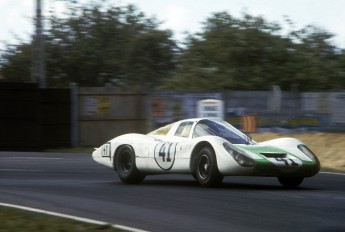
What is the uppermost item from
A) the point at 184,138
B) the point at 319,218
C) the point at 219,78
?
the point at 219,78

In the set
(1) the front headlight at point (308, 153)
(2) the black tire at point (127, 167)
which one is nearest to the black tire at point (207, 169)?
(2) the black tire at point (127, 167)

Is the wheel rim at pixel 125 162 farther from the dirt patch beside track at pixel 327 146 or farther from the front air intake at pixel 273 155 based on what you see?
the dirt patch beside track at pixel 327 146

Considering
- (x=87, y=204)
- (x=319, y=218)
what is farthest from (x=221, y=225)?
(x=87, y=204)

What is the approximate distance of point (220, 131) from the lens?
12719 mm

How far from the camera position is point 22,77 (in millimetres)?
41125

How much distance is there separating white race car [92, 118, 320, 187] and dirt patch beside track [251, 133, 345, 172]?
643 cm

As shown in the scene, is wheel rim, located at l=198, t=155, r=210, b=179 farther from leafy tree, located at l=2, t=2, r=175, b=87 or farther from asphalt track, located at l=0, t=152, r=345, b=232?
leafy tree, located at l=2, t=2, r=175, b=87

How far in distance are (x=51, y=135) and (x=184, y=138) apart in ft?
47.1

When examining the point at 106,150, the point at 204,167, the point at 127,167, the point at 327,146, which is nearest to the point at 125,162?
the point at 127,167

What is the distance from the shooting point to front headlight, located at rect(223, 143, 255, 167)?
11672mm

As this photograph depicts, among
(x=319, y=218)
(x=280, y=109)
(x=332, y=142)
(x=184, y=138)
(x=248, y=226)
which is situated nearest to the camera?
(x=248, y=226)

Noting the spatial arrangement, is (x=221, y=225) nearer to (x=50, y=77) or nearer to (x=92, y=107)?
(x=92, y=107)

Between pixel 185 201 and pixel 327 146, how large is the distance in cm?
1311

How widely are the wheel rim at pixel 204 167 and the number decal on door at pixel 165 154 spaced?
22.9 inches
